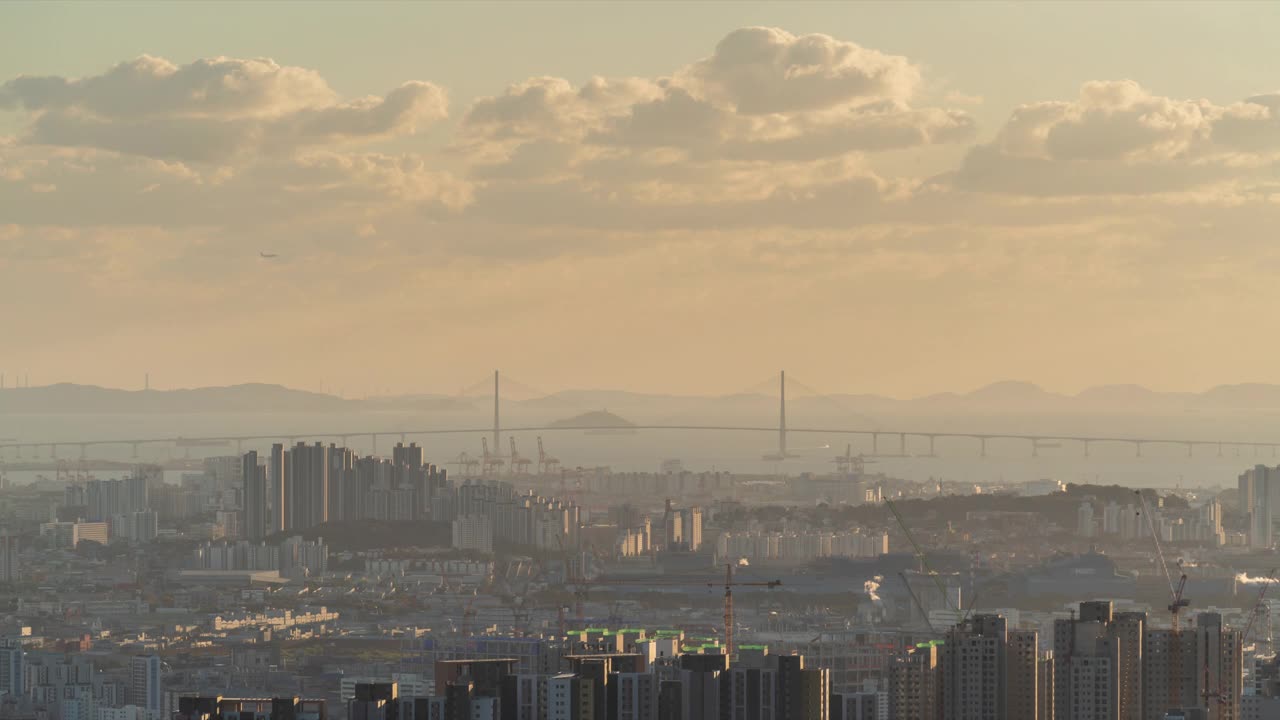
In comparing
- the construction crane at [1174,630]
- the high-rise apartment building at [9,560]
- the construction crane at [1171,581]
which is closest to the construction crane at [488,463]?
the high-rise apartment building at [9,560]

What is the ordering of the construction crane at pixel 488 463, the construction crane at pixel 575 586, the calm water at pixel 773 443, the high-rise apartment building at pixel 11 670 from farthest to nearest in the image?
the calm water at pixel 773 443
the construction crane at pixel 488 463
the construction crane at pixel 575 586
the high-rise apartment building at pixel 11 670

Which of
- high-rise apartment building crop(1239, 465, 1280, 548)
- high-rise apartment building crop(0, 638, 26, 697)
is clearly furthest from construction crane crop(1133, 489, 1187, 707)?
high-rise apartment building crop(0, 638, 26, 697)

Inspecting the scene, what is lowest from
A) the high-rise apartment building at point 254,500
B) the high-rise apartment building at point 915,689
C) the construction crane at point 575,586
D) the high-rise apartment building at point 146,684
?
the high-rise apartment building at point 146,684

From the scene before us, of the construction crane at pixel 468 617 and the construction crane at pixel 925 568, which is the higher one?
the construction crane at pixel 925 568

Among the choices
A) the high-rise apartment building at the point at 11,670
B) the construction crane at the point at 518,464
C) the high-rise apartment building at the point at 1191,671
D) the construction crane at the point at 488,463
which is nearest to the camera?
the high-rise apartment building at the point at 1191,671

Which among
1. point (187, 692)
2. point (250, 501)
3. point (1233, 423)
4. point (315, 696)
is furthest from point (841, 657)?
point (1233, 423)

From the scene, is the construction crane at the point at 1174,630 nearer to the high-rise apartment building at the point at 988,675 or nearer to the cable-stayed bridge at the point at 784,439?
the high-rise apartment building at the point at 988,675

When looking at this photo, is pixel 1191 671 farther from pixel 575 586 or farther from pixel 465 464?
pixel 465 464

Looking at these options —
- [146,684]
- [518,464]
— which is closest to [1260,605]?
[146,684]
